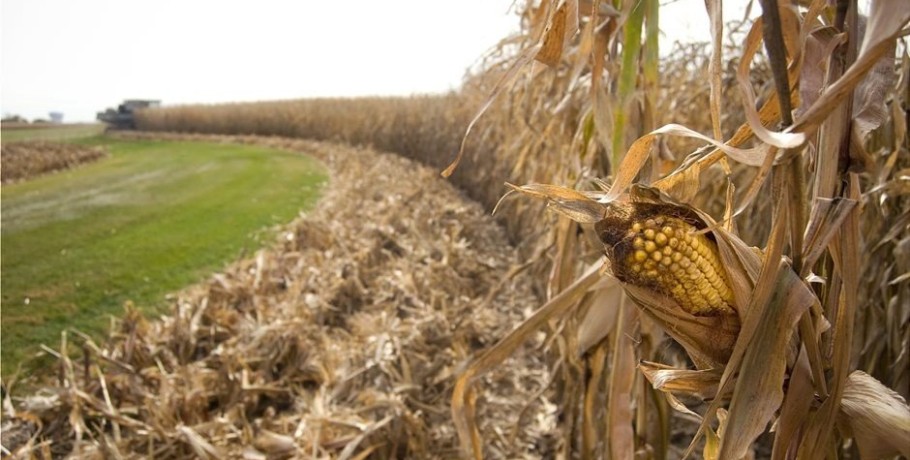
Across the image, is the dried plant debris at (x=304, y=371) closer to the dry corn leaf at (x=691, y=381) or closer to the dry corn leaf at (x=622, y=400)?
the dry corn leaf at (x=622, y=400)

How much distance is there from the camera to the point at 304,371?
274 cm

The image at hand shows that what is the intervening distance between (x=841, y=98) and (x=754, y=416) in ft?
0.95

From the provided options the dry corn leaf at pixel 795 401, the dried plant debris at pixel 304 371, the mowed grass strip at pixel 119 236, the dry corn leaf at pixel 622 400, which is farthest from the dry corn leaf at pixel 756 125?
the mowed grass strip at pixel 119 236

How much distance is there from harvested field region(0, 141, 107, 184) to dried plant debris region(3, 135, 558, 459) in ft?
45.1

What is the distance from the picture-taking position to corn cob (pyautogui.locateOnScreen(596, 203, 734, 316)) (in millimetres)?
485

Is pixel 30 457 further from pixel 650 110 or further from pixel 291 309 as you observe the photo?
pixel 650 110

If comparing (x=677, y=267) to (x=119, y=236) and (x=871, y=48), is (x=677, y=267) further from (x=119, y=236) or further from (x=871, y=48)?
(x=119, y=236)

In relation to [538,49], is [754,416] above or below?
below

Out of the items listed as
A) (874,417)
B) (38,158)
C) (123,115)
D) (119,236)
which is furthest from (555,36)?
(123,115)

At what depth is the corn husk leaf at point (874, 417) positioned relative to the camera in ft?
1.72

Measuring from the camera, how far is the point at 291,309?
3393 millimetres

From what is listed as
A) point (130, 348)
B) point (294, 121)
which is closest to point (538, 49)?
point (130, 348)

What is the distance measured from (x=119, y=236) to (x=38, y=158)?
12.9 m

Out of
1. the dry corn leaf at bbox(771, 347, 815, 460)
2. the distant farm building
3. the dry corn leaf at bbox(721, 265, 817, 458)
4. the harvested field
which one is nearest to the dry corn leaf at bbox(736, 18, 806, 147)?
the dry corn leaf at bbox(721, 265, 817, 458)
